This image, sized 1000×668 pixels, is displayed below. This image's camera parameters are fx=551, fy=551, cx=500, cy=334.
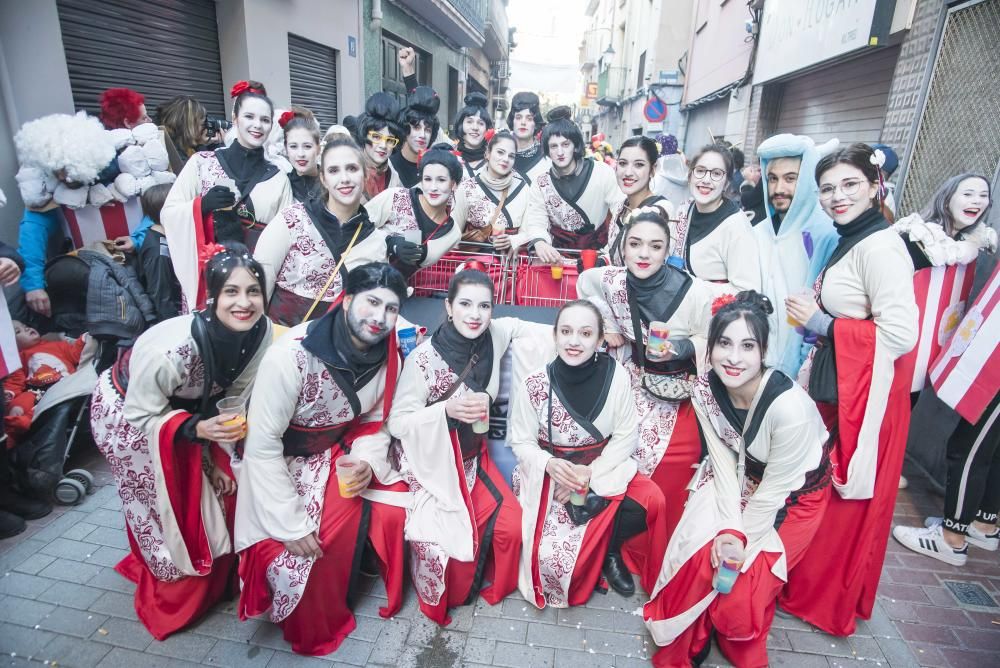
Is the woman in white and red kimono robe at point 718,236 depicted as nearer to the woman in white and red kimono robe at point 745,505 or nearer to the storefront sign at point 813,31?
the woman in white and red kimono robe at point 745,505

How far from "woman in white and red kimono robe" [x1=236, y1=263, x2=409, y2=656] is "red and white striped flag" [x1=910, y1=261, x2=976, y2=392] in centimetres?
319

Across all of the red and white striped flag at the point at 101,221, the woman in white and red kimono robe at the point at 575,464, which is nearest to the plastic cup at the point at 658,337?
the woman in white and red kimono robe at the point at 575,464

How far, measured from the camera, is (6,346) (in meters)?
3.08

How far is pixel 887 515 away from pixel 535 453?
1727mm

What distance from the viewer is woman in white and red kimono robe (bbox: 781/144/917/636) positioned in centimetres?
252

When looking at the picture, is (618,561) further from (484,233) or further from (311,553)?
(484,233)

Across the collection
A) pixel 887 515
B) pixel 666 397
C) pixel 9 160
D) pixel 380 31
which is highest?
pixel 380 31

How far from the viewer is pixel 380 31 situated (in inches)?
441

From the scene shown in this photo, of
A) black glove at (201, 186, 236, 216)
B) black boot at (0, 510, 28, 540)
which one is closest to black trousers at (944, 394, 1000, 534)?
black glove at (201, 186, 236, 216)

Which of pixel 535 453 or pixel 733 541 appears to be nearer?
pixel 733 541

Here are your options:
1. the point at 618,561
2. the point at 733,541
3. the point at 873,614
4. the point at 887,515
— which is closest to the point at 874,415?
the point at 887,515

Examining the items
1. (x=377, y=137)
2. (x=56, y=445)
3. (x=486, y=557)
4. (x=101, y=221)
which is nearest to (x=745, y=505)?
(x=486, y=557)

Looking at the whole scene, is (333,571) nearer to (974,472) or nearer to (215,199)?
(215,199)

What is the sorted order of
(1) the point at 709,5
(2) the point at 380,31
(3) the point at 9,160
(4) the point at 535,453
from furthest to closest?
(1) the point at 709,5 < (2) the point at 380,31 < (3) the point at 9,160 < (4) the point at 535,453
